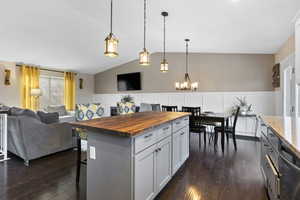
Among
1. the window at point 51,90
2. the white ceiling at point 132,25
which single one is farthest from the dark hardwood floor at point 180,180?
the window at point 51,90

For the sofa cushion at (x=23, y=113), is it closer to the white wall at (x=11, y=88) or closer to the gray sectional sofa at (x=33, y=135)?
the gray sectional sofa at (x=33, y=135)

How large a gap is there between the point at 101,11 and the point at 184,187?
12.2 feet

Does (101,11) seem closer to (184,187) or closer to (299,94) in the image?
(184,187)

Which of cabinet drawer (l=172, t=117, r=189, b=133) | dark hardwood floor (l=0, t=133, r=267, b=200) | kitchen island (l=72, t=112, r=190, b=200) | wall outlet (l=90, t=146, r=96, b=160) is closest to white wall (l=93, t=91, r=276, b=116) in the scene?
dark hardwood floor (l=0, t=133, r=267, b=200)

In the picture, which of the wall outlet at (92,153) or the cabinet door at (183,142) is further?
the cabinet door at (183,142)

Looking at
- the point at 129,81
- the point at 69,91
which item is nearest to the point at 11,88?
the point at 69,91

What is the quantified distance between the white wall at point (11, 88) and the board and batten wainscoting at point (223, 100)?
4.36m

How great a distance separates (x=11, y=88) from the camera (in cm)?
534

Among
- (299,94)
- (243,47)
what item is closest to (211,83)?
(243,47)

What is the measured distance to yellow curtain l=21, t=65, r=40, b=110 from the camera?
18.3ft

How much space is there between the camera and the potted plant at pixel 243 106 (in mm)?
4855

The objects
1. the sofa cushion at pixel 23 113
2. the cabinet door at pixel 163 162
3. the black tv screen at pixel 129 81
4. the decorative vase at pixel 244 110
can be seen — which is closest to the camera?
the cabinet door at pixel 163 162

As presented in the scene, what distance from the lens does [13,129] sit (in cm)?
293

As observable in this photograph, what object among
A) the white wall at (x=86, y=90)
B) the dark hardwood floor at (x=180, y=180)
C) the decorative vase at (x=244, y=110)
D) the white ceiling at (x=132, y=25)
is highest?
the white ceiling at (x=132, y=25)
